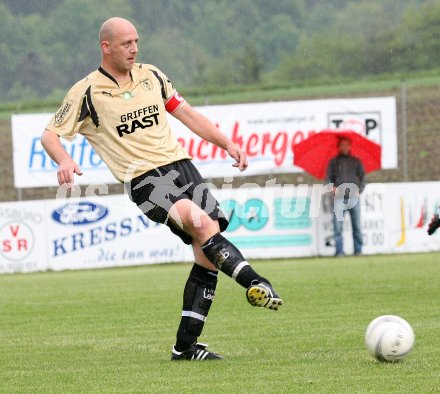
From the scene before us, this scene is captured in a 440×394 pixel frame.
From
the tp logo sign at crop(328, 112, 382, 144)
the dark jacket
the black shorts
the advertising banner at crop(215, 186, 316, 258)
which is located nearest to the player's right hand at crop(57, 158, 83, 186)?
the black shorts

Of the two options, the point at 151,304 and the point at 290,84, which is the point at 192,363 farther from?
the point at 290,84

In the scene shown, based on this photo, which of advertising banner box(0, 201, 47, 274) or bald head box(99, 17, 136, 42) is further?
advertising banner box(0, 201, 47, 274)

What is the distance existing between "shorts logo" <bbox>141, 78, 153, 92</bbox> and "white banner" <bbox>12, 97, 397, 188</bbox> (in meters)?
13.5

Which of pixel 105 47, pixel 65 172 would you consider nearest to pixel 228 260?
pixel 65 172

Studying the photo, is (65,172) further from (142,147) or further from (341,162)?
(341,162)

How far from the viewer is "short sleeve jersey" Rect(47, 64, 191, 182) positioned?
25.8 ft

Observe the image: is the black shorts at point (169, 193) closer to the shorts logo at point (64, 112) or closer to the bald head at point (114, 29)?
the shorts logo at point (64, 112)

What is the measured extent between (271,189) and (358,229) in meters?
1.68

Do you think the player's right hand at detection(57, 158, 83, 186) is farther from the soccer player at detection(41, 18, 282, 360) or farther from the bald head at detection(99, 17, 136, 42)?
the bald head at detection(99, 17, 136, 42)

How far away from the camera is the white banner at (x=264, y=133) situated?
21625mm

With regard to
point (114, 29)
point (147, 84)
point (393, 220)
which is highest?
point (114, 29)

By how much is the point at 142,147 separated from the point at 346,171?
12290 millimetres

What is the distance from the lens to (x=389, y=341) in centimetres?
712

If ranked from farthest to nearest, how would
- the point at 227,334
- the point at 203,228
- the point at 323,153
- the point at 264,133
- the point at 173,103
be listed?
the point at 264,133 → the point at 323,153 → the point at 227,334 → the point at 173,103 → the point at 203,228
